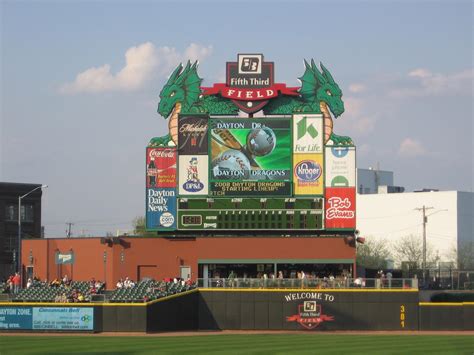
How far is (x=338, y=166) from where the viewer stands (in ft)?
169

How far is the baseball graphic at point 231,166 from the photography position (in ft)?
169

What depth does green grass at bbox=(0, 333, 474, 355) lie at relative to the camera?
1398 inches

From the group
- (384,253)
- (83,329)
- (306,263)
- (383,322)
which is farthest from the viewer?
(384,253)

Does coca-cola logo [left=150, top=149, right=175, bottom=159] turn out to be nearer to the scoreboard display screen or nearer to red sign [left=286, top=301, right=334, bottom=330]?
the scoreboard display screen

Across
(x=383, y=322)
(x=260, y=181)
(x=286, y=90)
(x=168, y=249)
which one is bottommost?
(x=383, y=322)

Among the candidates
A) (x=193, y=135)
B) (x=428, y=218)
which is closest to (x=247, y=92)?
(x=193, y=135)

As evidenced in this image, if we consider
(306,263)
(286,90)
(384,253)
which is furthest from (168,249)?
(384,253)

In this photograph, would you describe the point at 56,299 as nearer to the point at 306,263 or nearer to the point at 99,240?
the point at 99,240

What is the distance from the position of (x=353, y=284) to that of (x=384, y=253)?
6187 centimetres

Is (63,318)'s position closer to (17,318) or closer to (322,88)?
(17,318)

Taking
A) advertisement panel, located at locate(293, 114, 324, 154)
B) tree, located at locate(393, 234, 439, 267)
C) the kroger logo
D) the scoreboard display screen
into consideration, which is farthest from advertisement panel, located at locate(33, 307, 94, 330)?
tree, located at locate(393, 234, 439, 267)

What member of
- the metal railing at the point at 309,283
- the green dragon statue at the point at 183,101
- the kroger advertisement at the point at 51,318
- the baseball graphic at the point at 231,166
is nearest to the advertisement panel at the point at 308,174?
the baseball graphic at the point at 231,166

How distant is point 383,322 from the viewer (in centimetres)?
5022

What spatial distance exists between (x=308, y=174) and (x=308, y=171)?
164 millimetres
